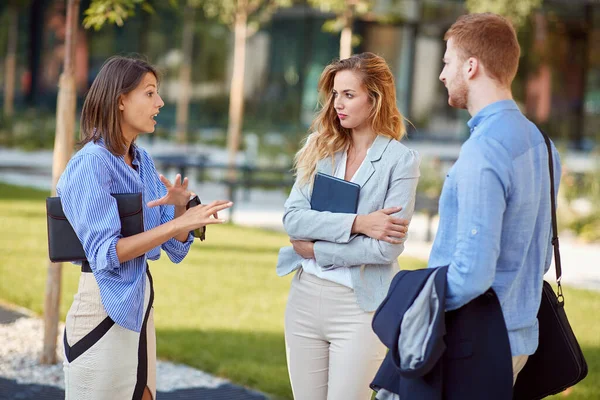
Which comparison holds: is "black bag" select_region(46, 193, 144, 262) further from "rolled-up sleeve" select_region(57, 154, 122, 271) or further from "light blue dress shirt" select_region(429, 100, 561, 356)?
"light blue dress shirt" select_region(429, 100, 561, 356)

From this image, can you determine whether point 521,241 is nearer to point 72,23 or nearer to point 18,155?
point 72,23

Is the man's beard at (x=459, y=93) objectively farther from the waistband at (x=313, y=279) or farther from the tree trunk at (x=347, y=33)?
the tree trunk at (x=347, y=33)

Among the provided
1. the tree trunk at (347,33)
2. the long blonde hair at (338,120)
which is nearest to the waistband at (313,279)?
the long blonde hair at (338,120)

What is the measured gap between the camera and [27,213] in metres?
13.4

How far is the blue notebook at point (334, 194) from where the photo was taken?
3.68 m

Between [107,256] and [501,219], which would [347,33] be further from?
[501,219]

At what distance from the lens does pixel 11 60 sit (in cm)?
3077

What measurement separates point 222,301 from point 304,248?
4800 mm

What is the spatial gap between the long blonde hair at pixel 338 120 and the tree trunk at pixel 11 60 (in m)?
27.7

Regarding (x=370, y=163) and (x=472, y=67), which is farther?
(x=370, y=163)

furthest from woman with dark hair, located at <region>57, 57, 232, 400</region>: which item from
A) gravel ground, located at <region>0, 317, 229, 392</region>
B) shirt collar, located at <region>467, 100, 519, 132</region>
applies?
gravel ground, located at <region>0, 317, 229, 392</region>

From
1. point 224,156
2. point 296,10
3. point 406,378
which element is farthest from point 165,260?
point 296,10

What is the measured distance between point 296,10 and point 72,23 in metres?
26.2

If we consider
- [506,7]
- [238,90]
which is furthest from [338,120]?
[506,7]
